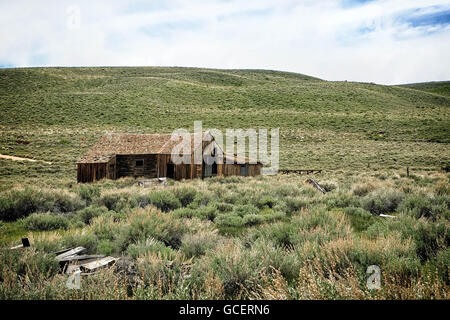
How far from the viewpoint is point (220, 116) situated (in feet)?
188

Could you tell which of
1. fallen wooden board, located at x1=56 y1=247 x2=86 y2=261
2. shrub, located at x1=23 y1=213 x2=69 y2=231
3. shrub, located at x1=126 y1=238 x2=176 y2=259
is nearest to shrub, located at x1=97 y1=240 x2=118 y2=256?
fallen wooden board, located at x1=56 y1=247 x2=86 y2=261

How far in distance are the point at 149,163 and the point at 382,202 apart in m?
19.3

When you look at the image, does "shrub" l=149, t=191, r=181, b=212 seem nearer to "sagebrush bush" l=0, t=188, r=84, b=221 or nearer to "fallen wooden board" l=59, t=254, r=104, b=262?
"sagebrush bush" l=0, t=188, r=84, b=221

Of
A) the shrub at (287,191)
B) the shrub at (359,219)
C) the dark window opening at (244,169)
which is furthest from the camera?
the dark window opening at (244,169)

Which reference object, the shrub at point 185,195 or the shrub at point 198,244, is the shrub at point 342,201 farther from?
the shrub at point 198,244

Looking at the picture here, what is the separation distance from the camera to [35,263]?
4125 millimetres

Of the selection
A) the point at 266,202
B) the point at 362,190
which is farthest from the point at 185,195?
the point at 362,190

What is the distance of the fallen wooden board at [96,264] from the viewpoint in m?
4.54

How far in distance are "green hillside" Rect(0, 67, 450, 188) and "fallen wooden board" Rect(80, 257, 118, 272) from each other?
79.6ft
